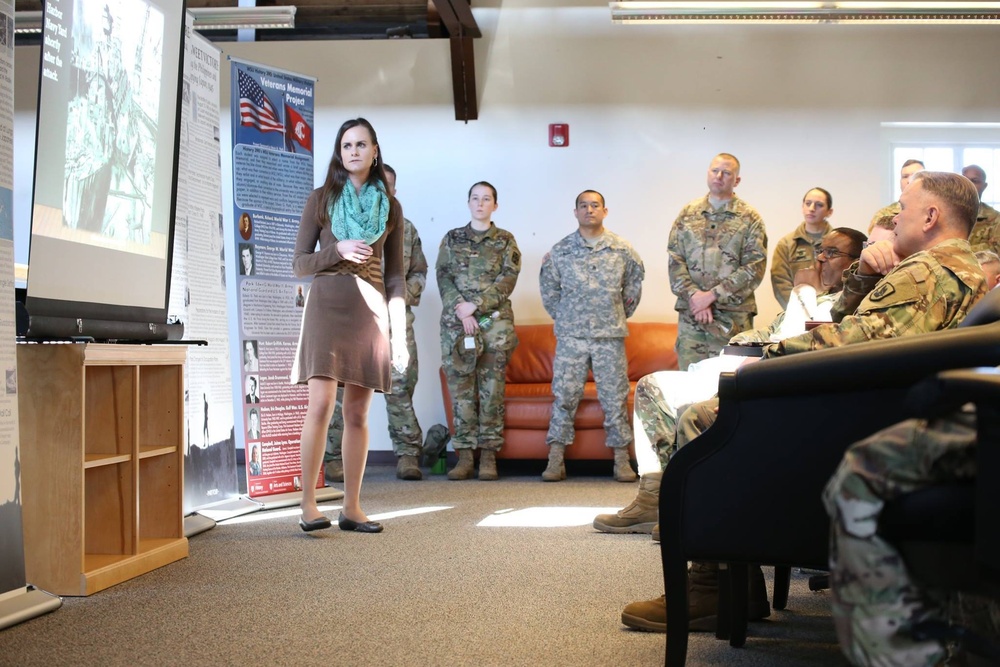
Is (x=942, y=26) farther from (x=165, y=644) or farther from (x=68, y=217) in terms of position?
(x=165, y=644)

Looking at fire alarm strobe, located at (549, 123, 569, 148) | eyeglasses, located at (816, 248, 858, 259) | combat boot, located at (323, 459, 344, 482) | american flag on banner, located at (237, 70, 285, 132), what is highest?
fire alarm strobe, located at (549, 123, 569, 148)

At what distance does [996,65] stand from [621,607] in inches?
237

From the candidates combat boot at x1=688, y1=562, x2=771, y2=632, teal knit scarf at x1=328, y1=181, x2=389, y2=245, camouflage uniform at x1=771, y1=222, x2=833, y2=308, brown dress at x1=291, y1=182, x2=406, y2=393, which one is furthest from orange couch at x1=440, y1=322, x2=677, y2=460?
combat boot at x1=688, y1=562, x2=771, y2=632

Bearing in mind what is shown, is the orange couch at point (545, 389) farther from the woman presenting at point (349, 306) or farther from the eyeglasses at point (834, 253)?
the eyeglasses at point (834, 253)

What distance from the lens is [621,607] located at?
99.7 inches

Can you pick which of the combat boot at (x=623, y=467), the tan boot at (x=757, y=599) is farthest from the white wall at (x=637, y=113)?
the tan boot at (x=757, y=599)

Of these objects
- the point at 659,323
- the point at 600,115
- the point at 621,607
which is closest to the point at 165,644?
the point at 621,607

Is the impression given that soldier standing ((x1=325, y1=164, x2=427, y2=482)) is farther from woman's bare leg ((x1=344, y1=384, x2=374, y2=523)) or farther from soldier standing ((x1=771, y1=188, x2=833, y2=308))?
soldier standing ((x1=771, y1=188, x2=833, y2=308))

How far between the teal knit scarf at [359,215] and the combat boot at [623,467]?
8.54ft

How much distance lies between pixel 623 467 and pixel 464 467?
0.97 meters

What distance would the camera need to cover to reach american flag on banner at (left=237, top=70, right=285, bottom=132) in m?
4.64

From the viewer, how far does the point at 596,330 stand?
229 inches

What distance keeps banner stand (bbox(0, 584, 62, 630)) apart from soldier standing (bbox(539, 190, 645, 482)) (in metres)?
3.48

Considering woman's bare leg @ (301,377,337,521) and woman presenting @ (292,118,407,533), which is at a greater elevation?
woman presenting @ (292,118,407,533)
